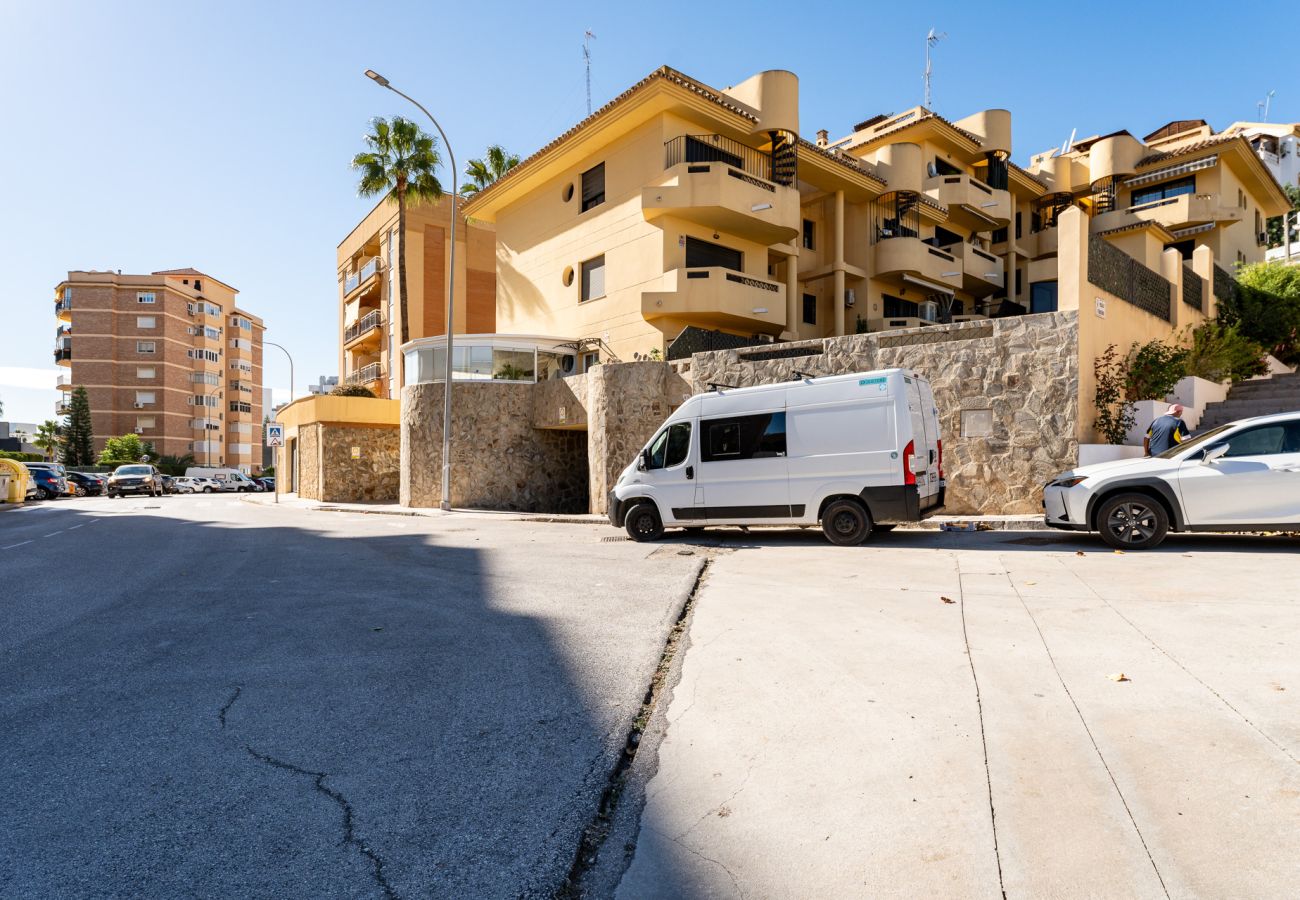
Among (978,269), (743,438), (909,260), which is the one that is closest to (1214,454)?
(743,438)

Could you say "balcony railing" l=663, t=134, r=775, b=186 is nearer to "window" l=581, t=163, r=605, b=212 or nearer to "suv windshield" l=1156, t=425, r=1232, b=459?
"window" l=581, t=163, r=605, b=212

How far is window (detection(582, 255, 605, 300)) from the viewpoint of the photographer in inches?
949

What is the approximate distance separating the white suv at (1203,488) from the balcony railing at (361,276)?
36649 mm

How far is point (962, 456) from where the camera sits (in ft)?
45.5

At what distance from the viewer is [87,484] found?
146 ft

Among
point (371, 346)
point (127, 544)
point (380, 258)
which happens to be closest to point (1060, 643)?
point (127, 544)

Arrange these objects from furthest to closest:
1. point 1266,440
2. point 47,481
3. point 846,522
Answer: point 47,481 < point 846,522 < point 1266,440

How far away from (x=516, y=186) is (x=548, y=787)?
27.1m

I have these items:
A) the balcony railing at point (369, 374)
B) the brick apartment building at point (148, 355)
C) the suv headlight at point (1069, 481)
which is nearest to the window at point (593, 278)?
the suv headlight at point (1069, 481)

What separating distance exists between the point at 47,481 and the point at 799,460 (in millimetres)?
39422

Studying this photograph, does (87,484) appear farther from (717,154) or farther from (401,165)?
(717,154)

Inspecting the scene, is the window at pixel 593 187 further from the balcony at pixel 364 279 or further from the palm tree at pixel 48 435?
the palm tree at pixel 48 435

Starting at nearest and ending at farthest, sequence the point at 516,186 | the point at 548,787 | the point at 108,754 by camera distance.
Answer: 1. the point at 548,787
2. the point at 108,754
3. the point at 516,186

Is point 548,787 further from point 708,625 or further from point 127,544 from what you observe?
point 127,544
